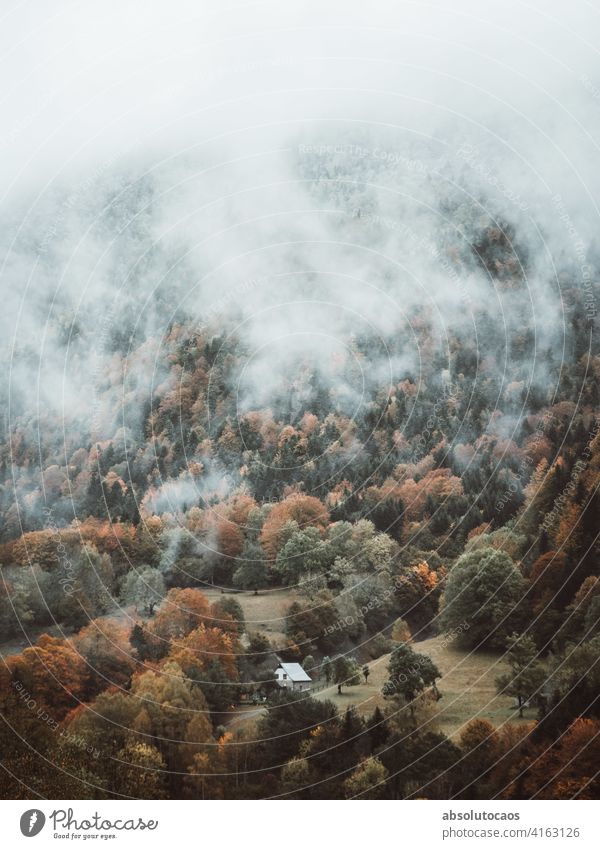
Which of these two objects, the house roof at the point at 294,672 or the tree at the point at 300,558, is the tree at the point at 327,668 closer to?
the house roof at the point at 294,672

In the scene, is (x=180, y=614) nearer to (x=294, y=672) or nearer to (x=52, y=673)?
(x=52, y=673)

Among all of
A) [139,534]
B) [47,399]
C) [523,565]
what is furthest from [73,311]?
[523,565]

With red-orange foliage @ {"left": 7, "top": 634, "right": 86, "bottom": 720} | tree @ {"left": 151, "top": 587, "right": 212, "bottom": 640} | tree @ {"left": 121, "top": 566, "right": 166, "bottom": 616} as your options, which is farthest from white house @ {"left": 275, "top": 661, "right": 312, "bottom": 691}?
red-orange foliage @ {"left": 7, "top": 634, "right": 86, "bottom": 720}

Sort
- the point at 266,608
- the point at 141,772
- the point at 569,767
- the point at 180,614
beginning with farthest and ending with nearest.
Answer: the point at 266,608 < the point at 180,614 < the point at 141,772 < the point at 569,767

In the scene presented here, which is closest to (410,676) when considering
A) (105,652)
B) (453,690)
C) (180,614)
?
(453,690)

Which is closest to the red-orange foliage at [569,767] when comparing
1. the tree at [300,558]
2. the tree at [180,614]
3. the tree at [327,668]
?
the tree at [327,668]

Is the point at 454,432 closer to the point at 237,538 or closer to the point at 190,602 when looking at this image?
the point at 237,538
